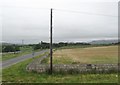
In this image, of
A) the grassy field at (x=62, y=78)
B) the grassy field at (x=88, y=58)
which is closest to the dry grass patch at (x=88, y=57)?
the grassy field at (x=88, y=58)

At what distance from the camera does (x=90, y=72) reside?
17.5m

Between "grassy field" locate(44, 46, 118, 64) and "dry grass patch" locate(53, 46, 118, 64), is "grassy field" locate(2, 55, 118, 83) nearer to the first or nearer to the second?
"grassy field" locate(44, 46, 118, 64)

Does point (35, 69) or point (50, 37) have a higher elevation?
point (50, 37)

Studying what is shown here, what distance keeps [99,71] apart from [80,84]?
5045 millimetres

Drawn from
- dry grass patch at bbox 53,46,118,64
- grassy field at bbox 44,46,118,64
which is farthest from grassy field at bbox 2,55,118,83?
dry grass patch at bbox 53,46,118,64

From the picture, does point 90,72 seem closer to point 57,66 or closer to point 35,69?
point 57,66

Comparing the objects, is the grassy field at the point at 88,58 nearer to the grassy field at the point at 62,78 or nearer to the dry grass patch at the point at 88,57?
the dry grass patch at the point at 88,57

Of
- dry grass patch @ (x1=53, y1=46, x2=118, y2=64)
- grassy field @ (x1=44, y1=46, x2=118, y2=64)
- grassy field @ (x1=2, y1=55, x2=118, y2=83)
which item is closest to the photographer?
grassy field @ (x1=2, y1=55, x2=118, y2=83)

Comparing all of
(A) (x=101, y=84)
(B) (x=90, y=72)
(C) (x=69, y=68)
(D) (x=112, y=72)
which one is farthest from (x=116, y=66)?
(A) (x=101, y=84)

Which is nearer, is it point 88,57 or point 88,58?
point 88,58

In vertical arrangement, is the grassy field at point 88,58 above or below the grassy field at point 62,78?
above

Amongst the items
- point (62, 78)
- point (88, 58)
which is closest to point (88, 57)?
point (88, 58)

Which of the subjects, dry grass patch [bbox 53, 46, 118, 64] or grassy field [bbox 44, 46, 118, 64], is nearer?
grassy field [bbox 44, 46, 118, 64]

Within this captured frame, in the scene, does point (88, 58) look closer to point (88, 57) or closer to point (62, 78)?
point (88, 57)
